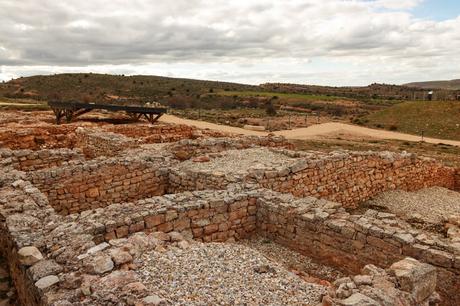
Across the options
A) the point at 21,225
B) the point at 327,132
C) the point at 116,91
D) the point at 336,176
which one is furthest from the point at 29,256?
the point at 116,91

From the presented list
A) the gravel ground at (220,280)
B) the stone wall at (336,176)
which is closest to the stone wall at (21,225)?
the gravel ground at (220,280)

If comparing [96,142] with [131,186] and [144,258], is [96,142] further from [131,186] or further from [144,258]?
[144,258]

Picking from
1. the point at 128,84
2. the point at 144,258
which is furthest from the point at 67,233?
the point at 128,84

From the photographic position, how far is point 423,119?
37906mm

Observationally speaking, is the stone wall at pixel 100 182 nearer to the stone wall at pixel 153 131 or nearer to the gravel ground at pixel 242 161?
the gravel ground at pixel 242 161

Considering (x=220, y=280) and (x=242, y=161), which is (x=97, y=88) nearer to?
(x=242, y=161)

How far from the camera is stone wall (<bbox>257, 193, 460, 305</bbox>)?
19.1 ft

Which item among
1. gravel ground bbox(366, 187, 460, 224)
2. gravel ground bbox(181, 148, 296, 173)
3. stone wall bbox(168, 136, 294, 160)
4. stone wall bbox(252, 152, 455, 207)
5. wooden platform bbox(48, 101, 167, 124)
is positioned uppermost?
wooden platform bbox(48, 101, 167, 124)

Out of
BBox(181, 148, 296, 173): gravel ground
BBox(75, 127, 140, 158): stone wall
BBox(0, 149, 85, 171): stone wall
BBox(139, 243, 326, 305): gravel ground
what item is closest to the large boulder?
BBox(139, 243, 326, 305): gravel ground

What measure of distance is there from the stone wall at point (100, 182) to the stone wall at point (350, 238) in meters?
3.95

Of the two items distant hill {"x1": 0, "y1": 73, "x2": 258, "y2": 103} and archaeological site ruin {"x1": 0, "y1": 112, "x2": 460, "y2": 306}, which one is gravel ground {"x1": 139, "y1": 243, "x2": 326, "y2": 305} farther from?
distant hill {"x1": 0, "y1": 73, "x2": 258, "y2": 103}

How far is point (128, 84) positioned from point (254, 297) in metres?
75.7

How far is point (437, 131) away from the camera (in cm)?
3506

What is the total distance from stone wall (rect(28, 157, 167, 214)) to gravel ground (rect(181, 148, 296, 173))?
1.13 meters
